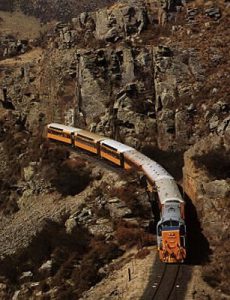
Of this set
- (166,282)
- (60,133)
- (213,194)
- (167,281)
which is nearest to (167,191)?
(213,194)

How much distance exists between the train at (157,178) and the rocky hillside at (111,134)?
166 centimetres

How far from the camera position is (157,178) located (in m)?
49.1

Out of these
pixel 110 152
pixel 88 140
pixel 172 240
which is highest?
pixel 88 140

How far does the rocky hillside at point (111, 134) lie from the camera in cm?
4106

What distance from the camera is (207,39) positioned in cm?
7362

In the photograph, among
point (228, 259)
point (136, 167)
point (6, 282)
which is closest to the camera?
point (228, 259)

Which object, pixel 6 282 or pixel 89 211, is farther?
pixel 89 211

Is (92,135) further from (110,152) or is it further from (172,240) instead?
(172,240)

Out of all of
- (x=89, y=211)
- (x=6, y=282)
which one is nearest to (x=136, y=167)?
(x=89, y=211)

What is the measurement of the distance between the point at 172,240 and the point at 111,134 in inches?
1407

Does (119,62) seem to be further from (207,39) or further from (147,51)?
(207,39)

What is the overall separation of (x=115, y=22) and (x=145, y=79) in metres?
12.0

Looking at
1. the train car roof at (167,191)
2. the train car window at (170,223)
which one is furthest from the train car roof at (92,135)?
the train car window at (170,223)

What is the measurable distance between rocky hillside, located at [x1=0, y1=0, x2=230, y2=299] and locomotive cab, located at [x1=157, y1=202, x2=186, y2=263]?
5.30 ft
